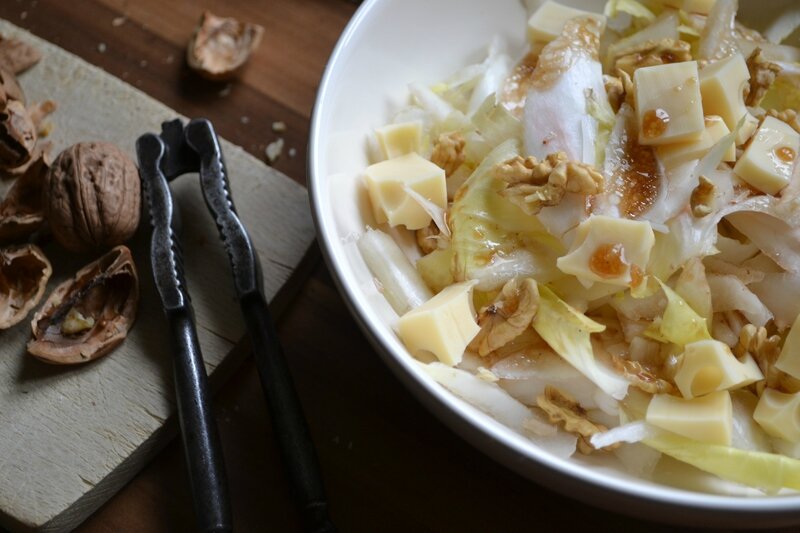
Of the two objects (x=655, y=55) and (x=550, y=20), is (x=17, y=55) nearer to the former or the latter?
(x=550, y=20)

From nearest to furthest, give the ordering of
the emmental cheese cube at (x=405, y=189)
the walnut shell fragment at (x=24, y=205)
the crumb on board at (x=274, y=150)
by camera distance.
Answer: the emmental cheese cube at (x=405, y=189) < the walnut shell fragment at (x=24, y=205) < the crumb on board at (x=274, y=150)

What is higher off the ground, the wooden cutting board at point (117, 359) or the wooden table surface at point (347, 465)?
the wooden cutting board at point (117, 359)

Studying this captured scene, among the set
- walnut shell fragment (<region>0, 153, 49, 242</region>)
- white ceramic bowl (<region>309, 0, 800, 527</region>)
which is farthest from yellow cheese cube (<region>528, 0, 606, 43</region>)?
walnut shell fragment (<region>0, 153, 49, 242</region>)

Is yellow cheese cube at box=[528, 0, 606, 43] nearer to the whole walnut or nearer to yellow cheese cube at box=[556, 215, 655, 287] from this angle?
yellow cheese cube at box=[556, 215, 655, 287]

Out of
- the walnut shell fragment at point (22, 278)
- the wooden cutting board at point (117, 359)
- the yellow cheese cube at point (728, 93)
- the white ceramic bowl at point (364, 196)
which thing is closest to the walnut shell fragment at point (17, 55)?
the wooden cutting board at point (117, 359)

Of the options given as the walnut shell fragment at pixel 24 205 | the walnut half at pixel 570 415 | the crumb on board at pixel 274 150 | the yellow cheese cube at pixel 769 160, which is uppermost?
the walnut shell fragment at pixel 24 205

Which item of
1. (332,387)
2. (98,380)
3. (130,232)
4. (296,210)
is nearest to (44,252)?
(130,232)

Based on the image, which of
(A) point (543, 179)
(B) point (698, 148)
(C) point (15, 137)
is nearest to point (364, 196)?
(A) point (543, 179)

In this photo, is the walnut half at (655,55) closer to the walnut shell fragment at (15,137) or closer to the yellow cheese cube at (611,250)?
the yellow cheese cube at (611,250)
